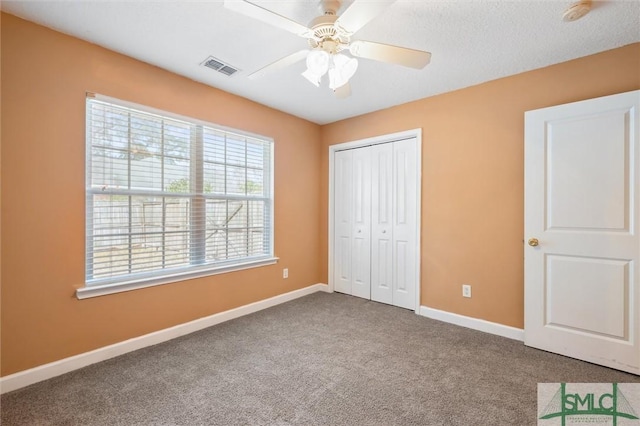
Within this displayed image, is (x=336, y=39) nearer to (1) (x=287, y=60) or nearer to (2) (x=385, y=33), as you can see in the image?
(1) (x=287, y=60)

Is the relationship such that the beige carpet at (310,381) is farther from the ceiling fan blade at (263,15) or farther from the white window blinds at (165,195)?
the ceiling fan blade at (263,15)

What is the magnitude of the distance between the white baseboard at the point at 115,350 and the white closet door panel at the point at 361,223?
1193 millimetres

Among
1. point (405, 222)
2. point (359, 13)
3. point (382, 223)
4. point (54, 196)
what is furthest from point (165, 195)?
point (405, 222)

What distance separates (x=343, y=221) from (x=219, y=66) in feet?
7.90

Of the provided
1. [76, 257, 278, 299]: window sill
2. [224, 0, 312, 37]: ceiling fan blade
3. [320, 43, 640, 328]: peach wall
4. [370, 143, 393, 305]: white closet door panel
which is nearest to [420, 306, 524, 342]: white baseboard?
[320, 43, 640, 328]: peach wall

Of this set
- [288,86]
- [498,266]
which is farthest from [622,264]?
[288,86]

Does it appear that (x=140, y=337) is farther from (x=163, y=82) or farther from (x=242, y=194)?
(x=163, y=82)

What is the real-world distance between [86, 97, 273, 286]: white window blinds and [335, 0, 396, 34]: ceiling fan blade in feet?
6.14

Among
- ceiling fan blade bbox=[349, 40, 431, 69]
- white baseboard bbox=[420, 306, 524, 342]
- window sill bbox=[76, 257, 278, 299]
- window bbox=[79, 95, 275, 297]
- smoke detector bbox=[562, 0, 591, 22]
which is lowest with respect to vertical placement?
white baseboard bbox=[420, 306, 524, 342]

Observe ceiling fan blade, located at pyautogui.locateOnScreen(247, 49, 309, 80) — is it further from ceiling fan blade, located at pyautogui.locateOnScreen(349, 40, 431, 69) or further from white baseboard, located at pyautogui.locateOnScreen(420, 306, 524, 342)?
white baseboard, located at pyautogui.locateOnScreen(420, 306, 524, 342)

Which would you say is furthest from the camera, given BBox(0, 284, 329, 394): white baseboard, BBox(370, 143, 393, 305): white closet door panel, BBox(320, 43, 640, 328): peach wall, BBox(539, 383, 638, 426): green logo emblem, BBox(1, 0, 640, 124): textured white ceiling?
BBox(370, 143, 393, 305): white closet door panel

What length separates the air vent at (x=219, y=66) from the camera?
242cm

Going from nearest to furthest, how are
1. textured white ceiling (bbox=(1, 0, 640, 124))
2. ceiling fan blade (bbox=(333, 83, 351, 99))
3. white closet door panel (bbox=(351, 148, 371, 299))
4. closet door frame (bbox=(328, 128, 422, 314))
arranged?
textured white ceiling (bbox=(1, 0, 640, 124))
ceiling fan blade (bbox=(333, 83, 351, 99))
closet door frame (bbox=(328, 128, 422, 314))
white closet door panel (bbox=(351, 148, 371, 299))

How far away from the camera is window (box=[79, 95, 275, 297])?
229cm
